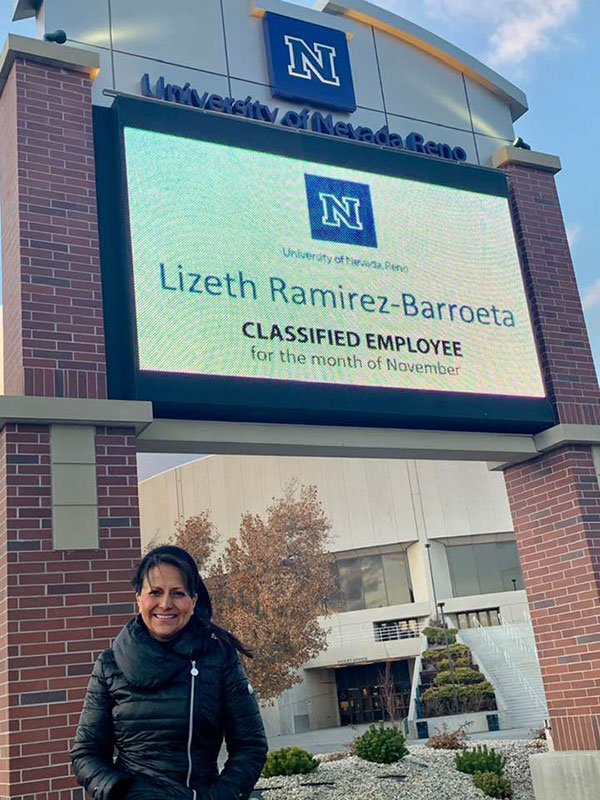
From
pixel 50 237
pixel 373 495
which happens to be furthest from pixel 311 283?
pixel 373 495

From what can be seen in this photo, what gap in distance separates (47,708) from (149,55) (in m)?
6.98

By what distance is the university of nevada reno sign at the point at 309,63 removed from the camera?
35.1ft

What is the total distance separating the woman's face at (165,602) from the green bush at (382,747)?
945cm

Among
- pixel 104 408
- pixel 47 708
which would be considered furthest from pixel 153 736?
pixel 104 408

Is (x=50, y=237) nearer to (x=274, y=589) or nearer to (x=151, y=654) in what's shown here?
(x=151, y=654)

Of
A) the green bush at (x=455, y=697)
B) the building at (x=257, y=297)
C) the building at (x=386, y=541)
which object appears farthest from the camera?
the building at (x=386, y=541)

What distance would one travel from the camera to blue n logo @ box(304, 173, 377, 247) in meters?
9.76

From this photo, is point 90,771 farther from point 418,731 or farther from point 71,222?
point 418,731

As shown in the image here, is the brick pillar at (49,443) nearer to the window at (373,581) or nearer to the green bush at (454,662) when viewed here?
the green bush at (454,662)

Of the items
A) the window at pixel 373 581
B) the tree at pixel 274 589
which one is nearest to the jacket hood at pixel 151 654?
the tree at pixel 274 589

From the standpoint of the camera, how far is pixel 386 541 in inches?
1948

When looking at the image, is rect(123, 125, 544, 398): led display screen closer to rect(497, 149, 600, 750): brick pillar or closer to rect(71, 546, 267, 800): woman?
rect(497, 149, 600, 750): brick pillar

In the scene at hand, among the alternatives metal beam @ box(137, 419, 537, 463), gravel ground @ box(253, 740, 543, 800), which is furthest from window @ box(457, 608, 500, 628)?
metal beam @ box(137, 419, 537, 463)

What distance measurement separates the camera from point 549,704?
1022cm
